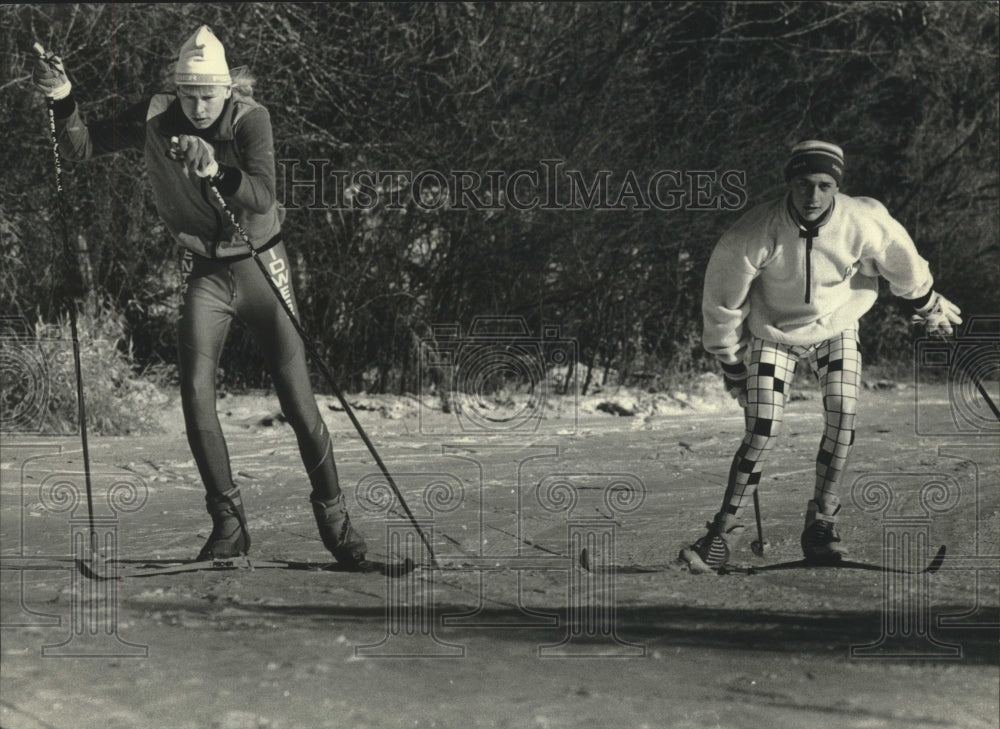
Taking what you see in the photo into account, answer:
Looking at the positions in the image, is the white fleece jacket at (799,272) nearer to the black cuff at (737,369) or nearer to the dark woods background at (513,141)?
the black cuff at (737,369)

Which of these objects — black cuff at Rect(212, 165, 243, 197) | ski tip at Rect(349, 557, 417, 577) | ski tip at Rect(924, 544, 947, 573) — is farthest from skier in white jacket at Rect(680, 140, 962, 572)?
black cuff at Rect(212, 165, 243, 197)

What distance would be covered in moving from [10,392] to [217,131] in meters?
4.70

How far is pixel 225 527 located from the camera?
19.0ft

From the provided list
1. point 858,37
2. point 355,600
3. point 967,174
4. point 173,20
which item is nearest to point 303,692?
point 355,600

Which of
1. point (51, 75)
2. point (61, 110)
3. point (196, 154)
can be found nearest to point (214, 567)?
point (196, 154)

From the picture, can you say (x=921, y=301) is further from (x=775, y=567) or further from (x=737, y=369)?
(x=775, y=567)

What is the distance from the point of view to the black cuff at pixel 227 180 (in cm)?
525

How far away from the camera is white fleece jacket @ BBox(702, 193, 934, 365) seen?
5.62 metres

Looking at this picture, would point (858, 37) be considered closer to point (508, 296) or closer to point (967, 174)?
point (967, 174)

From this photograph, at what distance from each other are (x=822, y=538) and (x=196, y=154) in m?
2.93

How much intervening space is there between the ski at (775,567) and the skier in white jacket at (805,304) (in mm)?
40

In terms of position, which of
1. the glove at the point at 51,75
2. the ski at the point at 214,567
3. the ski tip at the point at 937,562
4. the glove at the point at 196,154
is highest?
the glove at the point at 51,75

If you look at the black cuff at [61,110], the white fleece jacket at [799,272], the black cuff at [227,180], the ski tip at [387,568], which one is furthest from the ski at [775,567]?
the black cuff at [61,110]

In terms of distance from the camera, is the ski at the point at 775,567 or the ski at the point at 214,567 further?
the ski at the point at 775,567
